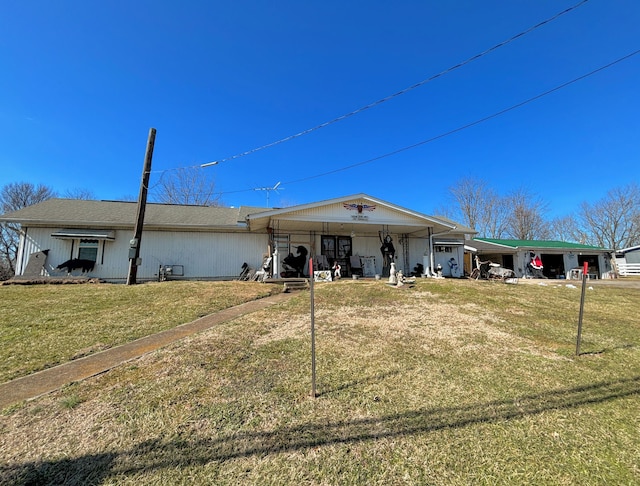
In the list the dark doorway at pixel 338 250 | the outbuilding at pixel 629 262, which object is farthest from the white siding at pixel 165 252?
the outbuilding at pixel 629 262

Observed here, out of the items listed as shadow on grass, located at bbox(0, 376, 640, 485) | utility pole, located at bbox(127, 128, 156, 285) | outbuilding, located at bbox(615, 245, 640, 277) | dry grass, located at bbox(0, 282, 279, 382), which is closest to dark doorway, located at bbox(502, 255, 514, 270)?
outbuilding, located at bbox(615, 245, 640, 277)

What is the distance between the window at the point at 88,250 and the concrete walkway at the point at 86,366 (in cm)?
1025

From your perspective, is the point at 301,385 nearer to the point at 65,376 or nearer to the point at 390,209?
the point at 65,376

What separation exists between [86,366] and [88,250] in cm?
1161

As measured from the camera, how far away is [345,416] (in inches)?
111

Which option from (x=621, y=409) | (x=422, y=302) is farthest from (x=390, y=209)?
(x=621, y=409)

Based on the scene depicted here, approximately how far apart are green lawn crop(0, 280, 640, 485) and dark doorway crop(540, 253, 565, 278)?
22.8 m

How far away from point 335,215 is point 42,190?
33.6 metres

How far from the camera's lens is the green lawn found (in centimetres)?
215

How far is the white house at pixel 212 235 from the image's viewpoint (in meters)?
12.4

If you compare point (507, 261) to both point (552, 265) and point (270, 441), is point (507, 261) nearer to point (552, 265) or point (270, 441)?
point (552, 265)

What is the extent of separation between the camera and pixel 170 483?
201 cm

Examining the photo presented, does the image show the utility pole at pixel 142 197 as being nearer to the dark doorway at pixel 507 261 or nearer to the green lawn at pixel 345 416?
the green lawn at pixel 345 416

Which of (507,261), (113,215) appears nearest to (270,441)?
(113,215)
